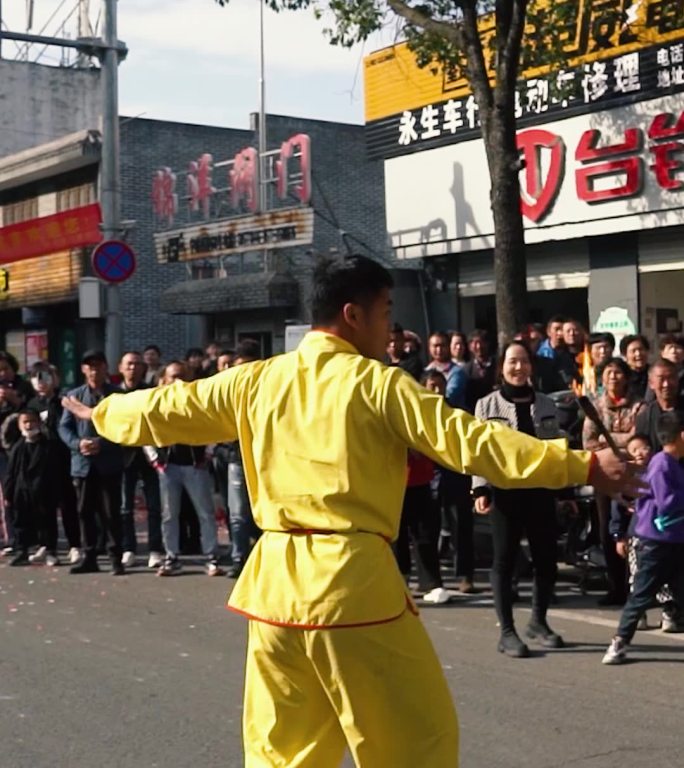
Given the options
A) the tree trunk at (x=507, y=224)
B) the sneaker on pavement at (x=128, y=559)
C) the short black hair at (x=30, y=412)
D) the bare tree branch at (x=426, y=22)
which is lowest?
the sneaker on pavement at (x=128, y=559)

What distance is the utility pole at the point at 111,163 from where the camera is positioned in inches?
720

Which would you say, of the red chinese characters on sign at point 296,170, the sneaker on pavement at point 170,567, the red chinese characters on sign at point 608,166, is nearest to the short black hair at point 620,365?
the sneaker on pavement at point 170,567

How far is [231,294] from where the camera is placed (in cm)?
2300

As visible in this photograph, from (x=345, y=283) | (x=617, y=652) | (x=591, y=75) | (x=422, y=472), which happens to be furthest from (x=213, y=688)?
(x=591, y=75)

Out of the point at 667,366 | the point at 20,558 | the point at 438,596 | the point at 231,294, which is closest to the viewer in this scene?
the point at 667,366

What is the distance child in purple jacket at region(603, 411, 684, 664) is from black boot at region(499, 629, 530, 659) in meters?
0.47

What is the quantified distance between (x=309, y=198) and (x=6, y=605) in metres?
12.2

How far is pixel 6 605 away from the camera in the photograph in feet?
32.0

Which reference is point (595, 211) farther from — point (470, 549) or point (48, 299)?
point (48, 299)

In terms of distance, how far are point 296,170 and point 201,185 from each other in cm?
210

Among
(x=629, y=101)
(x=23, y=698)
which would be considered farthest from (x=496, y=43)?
(x=23, y=698)

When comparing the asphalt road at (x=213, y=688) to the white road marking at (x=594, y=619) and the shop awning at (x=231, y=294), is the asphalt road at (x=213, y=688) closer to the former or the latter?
the white road marking at (x=594, y=619)

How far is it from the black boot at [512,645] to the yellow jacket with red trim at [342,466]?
4181 millimetres

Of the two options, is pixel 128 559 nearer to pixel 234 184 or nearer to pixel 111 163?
pixel 111 163
